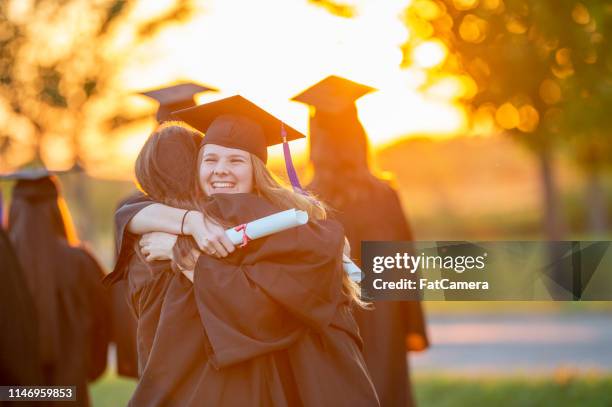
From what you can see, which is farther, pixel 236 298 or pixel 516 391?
pixel 516 391

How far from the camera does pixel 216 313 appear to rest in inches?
142

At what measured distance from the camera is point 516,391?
7.76 metres

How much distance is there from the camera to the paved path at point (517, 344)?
401 inches

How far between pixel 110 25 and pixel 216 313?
7118 millimetres

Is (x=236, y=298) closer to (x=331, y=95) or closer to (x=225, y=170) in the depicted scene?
(x=225, y=170)

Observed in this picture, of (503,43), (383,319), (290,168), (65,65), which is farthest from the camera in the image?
(65,65)

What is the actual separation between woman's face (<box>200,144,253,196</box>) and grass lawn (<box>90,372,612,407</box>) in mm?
4350

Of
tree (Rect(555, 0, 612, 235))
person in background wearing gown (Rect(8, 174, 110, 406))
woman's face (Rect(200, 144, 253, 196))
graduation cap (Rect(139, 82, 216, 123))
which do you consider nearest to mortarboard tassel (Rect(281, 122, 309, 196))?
woman's face (Rect(200, 144, 253, 196))

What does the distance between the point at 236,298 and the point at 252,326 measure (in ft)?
0.36

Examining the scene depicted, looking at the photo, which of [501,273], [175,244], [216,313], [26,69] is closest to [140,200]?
[175,244]

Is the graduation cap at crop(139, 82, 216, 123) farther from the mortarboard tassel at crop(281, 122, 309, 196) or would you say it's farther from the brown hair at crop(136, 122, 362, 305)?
the brown hair at crop(136, 122, 362, 305)

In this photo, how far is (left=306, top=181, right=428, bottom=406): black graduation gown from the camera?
5883 mm

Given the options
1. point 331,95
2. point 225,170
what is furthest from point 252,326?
point 331,95

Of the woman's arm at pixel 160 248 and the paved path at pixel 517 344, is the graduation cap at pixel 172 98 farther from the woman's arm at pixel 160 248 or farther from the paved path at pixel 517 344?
the paved path at pixel 517 344
